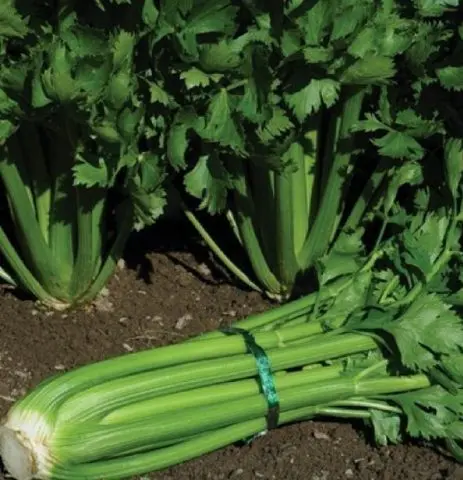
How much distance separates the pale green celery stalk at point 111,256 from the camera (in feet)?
13.3

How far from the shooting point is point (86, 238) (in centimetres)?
406

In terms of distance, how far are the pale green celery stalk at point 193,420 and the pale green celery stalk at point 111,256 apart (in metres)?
0.83

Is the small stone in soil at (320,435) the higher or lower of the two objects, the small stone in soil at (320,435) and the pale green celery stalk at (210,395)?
the lower

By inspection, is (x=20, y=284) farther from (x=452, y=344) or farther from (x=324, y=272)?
(x=452, y=344)

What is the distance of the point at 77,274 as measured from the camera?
4176 mm

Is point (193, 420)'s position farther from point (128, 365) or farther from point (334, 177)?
point (334, 177)

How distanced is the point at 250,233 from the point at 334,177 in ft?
1.21

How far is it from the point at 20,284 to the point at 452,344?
154cm

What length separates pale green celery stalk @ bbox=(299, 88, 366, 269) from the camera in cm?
394

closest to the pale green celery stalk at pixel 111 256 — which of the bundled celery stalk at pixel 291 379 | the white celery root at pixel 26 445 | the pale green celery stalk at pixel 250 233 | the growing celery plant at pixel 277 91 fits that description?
the growing celery plant at pixel 277 91

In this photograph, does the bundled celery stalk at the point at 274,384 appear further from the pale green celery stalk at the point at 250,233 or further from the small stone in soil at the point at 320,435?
the pale green celery stalk at the point at 250,233

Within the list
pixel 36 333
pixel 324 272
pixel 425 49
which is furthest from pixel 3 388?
pixel 425 49

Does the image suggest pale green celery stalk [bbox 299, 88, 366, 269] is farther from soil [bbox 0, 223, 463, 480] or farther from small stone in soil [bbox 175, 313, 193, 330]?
small stone in soil [bbox 175, 313, 193, 330]

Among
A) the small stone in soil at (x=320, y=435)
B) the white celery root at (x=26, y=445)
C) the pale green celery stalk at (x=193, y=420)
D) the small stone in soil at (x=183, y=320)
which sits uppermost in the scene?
the white celery root at (x=26, y=445)
